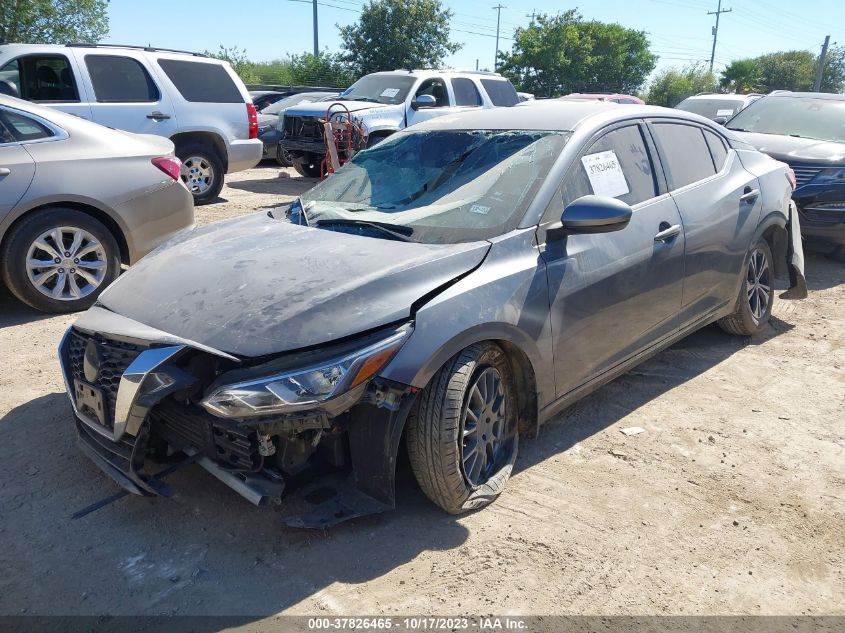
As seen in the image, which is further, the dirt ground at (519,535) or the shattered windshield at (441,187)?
the shattered windshield at (441,187)

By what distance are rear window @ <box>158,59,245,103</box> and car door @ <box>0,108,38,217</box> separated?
439cm

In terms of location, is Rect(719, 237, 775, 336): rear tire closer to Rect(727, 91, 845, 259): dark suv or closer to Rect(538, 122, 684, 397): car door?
Rect(538, 122, 684, 397): car door

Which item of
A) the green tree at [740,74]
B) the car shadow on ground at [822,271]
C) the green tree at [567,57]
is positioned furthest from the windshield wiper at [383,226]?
the green tree at [740,74]

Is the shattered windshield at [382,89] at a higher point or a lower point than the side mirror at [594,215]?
higher

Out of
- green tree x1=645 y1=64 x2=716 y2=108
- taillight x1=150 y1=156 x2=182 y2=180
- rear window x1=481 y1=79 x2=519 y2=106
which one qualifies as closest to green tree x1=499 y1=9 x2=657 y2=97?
green tree x1=645 y1=64 x2=716 y2=108

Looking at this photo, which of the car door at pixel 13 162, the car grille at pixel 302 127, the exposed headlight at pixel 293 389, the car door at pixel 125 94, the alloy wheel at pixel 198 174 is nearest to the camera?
the exposed headlight at pixel 293 389

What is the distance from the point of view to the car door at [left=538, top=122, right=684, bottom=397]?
3324mm

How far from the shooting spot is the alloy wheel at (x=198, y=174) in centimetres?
991

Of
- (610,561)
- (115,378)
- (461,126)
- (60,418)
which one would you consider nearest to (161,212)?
(60,418)

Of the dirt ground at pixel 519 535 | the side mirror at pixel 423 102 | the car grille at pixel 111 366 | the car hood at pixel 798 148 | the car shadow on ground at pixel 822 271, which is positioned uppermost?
the side mirror at pixel 423 102

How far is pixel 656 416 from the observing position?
13.2ft

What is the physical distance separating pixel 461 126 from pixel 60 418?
2.70m

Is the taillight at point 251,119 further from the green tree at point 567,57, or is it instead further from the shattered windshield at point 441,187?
the green tree at point 567,57

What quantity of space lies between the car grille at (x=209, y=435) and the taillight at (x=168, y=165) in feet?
11.3
